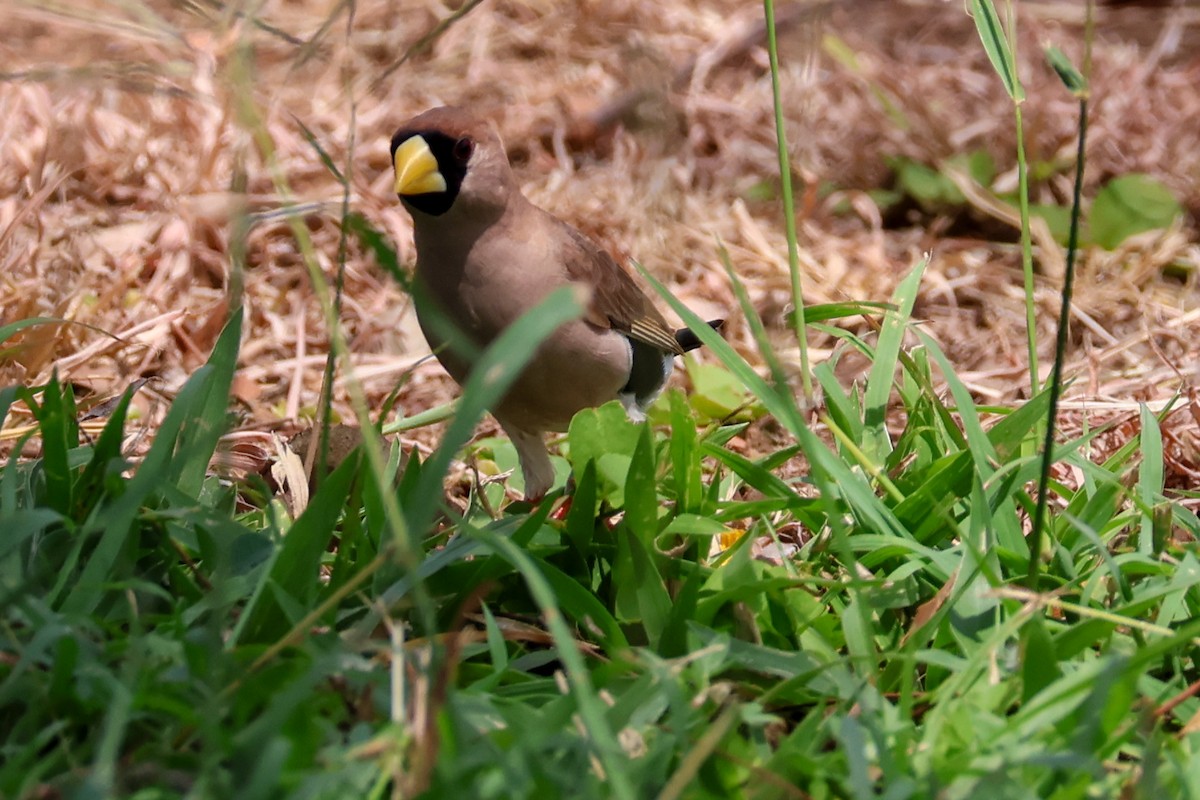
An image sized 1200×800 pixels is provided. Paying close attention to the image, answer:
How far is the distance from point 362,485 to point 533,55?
4.24 meters

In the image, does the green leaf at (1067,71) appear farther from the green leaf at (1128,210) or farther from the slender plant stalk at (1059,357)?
the green leaf at (1128,210)

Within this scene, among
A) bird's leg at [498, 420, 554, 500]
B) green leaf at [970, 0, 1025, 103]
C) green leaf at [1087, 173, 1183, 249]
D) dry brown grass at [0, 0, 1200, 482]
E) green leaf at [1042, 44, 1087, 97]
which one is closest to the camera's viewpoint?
green leaf at [1042, 44, 1087, 97]

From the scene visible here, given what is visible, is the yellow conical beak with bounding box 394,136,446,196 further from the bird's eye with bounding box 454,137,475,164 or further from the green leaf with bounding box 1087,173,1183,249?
the green leaf with bounding box 1087,173,1183,249

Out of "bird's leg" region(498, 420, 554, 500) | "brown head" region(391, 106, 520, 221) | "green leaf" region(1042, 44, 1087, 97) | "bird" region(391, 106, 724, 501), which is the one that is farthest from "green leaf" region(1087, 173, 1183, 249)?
"green leaf" region(1042, 44, 1087, 97)

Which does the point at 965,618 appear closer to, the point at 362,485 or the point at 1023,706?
the point at 1023,706

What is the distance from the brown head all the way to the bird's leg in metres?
0.53

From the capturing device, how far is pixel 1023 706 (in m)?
1.85

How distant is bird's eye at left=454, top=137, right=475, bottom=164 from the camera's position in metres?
2.78

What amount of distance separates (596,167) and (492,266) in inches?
96.0

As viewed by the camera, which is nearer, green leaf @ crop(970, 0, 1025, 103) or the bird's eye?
green leaf @ crop(970, 0, 1025, 103)

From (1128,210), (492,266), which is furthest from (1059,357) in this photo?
(1128,210)

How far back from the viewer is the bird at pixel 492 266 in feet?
9.11

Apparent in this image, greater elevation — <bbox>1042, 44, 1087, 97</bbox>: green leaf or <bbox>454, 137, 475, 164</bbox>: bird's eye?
<bbox>454, 137, 475, 164</bbox>: bird's eye

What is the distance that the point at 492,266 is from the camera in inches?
111
